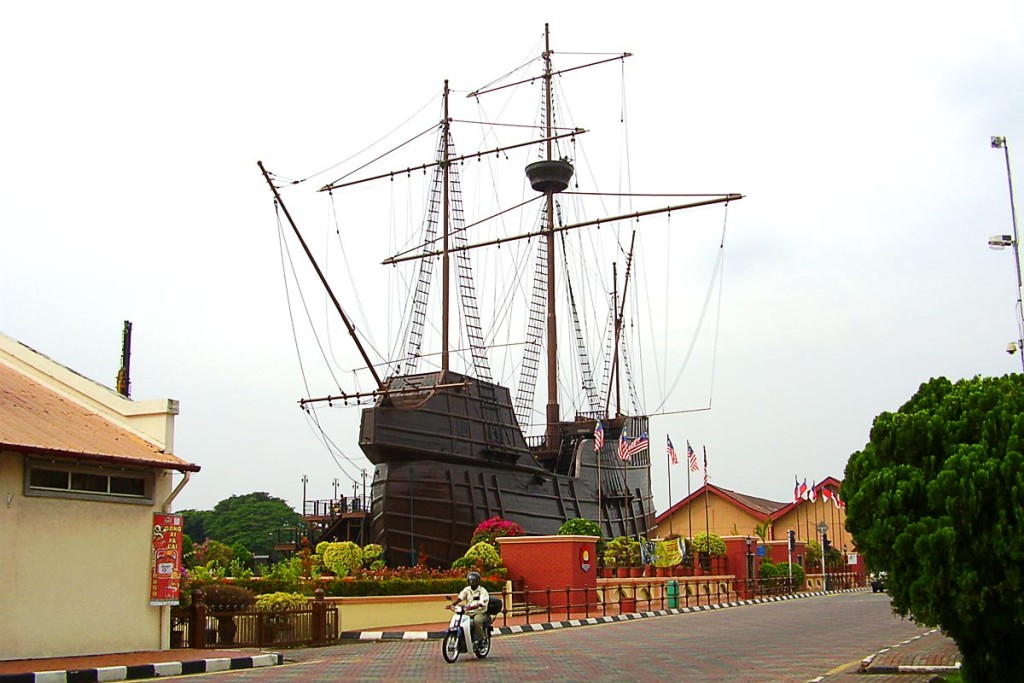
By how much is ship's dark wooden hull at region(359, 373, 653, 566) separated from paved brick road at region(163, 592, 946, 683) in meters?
9.75

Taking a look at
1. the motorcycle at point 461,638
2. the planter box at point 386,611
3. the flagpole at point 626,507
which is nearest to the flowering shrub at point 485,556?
the planter box at point 386,611

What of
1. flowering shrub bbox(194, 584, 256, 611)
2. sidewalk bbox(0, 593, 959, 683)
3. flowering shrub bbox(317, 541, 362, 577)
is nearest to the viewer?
sidewalk bbox(0, 593, 959, 683)

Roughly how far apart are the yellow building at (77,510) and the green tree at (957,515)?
10283 millimetres

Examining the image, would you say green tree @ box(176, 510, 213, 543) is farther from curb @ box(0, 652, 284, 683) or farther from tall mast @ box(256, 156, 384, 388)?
curb @ box(0, 652, 284, 683)

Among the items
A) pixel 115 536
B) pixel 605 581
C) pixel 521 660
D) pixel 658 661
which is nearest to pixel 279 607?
pixel 115 536

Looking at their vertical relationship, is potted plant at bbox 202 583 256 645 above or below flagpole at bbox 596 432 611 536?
below

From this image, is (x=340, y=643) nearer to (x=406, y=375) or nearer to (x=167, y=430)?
(x=167, y=430)

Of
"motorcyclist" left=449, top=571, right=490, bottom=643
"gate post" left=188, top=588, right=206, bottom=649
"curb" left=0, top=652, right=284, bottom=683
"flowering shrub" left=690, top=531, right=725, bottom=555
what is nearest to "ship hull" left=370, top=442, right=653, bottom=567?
"flowering shrub" left=690, top=531, right=725, bottom=555

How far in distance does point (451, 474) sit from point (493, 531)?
339cm

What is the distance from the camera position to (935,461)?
34.3ft

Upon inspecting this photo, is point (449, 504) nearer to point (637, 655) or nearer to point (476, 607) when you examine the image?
point (637, 655)

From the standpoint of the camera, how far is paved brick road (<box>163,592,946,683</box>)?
12.8 meters

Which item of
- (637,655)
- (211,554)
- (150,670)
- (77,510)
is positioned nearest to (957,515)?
(637,655)

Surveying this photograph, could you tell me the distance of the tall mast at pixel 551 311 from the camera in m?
41.1
